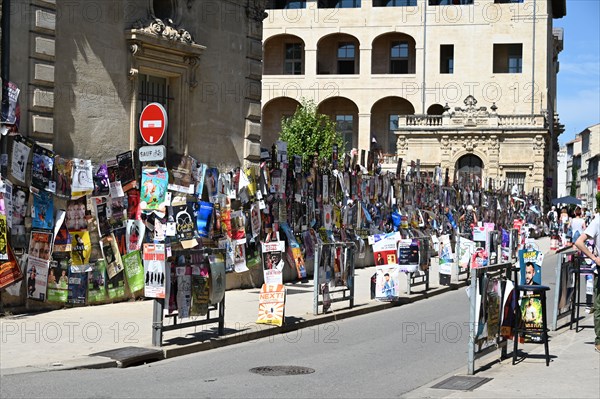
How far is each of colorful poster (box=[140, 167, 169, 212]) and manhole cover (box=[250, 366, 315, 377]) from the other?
648cm

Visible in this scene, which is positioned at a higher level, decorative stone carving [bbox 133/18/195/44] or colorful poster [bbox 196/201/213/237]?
decorative stone carving [bbox 133/18/195/44]

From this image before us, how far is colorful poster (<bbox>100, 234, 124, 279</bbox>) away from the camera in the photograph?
16031 millimetres

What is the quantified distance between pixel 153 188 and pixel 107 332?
4489 mm

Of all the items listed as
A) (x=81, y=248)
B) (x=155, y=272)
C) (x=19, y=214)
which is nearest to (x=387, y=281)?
(x=81, y=248)

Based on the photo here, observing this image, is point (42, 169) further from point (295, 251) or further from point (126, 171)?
point (295, 251)

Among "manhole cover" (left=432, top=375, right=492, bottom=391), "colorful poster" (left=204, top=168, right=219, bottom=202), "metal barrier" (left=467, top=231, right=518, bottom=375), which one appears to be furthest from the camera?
"colorful poster" (left=204, top=168, right=219, bottom=202)

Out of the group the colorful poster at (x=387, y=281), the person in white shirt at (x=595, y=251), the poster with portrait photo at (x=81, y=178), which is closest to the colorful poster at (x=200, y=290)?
the poster with portrait photo at (x=81, y=178)

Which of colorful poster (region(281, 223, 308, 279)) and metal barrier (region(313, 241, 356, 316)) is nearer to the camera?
metal barrier (region(313, 241, 356, 316))

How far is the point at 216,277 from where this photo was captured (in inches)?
500

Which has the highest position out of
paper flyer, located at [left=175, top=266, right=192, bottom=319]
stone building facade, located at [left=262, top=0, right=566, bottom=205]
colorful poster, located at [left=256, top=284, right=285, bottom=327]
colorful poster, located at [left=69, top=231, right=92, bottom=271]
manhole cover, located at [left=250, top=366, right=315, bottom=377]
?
stone building facade, located at [left=262, top=0, right=566, bottom=205]

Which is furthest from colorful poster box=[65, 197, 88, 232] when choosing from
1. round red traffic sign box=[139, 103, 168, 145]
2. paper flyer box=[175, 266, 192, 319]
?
paper flyer box=[175, 266, 192, 319]

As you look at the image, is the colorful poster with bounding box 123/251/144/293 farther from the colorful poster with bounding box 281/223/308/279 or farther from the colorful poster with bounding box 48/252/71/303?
the colorful poster with bounding box 281/223/308/279

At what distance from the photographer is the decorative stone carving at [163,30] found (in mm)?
17109

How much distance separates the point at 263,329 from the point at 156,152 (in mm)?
3213
